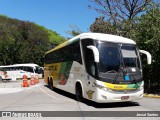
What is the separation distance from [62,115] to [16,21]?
60.5 meters

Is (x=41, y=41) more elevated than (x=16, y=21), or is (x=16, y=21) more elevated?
(x=16, y=21)

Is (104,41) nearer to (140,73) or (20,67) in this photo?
(140,73)

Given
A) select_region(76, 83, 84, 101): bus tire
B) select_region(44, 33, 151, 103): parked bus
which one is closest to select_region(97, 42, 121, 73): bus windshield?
select_region(44, 33, 151, 103): parked bus

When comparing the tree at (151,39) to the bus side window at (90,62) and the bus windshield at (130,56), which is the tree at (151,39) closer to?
the bus windshield at (130,56)

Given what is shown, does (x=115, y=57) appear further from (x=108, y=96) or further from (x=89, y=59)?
(x=108, y=96)

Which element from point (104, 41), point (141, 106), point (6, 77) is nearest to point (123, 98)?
point (141, 106)

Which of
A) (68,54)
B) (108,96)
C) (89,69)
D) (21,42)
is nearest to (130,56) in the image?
(89,69)

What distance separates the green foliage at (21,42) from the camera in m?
62.7

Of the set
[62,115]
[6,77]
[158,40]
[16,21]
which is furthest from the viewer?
[16,21]

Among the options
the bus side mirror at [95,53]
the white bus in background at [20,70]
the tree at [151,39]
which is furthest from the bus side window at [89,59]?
the white bus in background at [20,70]

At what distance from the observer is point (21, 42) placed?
64688mm

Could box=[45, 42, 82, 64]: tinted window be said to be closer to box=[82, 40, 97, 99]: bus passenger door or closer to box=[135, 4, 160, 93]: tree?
box=[82, 40, 97, 99]: bus passenger door

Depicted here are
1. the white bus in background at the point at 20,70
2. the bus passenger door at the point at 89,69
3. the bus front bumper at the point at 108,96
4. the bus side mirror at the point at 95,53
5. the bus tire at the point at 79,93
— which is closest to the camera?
the bus side mirror at the point at 95,53

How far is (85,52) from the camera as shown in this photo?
45.6ft
